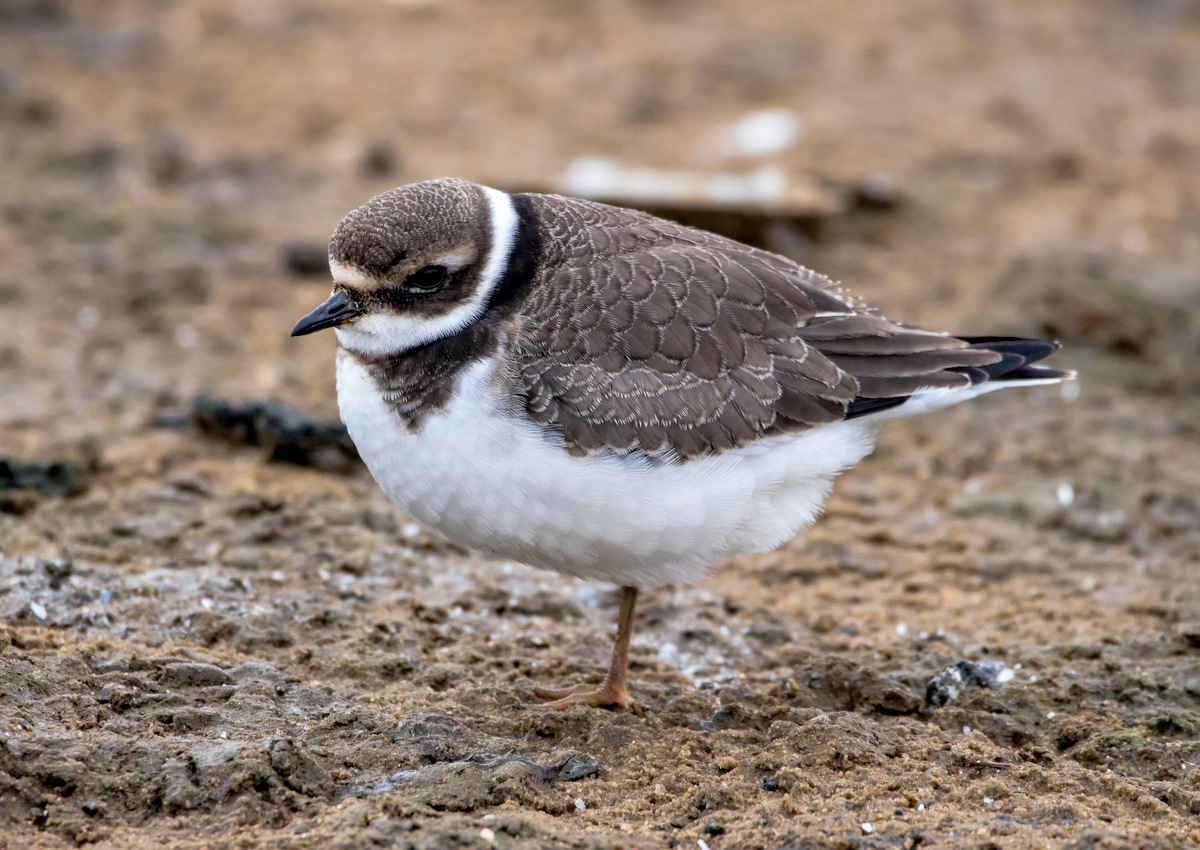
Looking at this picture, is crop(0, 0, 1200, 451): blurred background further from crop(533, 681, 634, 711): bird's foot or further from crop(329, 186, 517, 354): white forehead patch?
crop(533, 681, 634, 711): bird's foot

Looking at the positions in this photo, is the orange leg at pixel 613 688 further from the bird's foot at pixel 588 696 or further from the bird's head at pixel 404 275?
the bird's head at pixel 404 275

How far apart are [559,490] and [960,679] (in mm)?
2184

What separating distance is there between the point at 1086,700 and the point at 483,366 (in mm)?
3138

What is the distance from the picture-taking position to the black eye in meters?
5.64

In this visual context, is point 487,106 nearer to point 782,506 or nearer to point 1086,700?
point 782,506

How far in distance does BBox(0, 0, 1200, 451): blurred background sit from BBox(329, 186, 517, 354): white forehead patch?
2.93 metres

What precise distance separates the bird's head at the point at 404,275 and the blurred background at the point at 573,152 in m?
2.96

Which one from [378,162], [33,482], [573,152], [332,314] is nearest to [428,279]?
[332,314]

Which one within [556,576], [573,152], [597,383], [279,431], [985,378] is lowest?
[556,576]

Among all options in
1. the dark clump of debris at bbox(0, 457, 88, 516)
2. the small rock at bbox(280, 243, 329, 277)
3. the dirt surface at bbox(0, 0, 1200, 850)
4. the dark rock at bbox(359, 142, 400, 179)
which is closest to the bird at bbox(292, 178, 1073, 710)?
the dirt surface at bbox(0, 0, 1200, 850)

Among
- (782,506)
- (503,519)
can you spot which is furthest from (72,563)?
(782,506)

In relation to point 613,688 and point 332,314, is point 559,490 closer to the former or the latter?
point 613,688

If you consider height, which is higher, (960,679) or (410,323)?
(410,323)

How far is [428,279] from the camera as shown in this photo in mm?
5664
